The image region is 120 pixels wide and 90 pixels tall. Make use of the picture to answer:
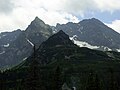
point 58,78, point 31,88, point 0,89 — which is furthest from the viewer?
point 0,89

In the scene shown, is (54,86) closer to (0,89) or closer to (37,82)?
(37,82)

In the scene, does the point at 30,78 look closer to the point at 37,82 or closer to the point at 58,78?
the point at 37,82

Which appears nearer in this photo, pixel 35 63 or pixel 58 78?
pixel 35 63

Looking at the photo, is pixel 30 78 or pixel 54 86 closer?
pixel 30 78

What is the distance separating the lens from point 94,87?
73875 millimetres

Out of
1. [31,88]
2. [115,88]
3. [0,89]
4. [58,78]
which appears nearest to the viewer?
[31,88]

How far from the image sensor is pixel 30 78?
4969cm

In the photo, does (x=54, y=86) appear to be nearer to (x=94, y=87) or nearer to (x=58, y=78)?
(x=58, y=78)

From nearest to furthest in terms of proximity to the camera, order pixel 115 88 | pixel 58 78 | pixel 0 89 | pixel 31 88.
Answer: pixel 31 88
pixel 58 78
pixel 115 88
pixel 0 89

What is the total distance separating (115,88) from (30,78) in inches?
1653

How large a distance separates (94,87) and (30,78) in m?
27.6

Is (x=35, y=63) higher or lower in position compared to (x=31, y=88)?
higher

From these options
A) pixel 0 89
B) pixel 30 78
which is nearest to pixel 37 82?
pixel 30 78

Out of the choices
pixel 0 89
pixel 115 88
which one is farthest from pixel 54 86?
pixel 0 89
